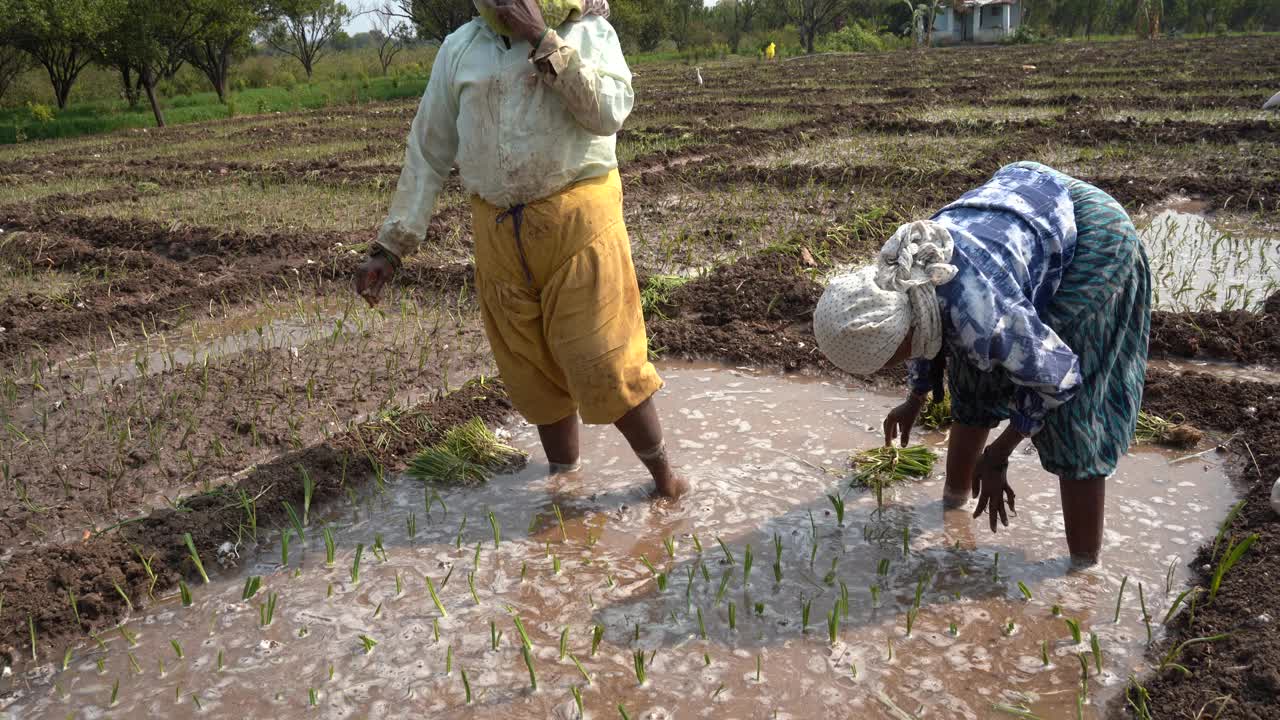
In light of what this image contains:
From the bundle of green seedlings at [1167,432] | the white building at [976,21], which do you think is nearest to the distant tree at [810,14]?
the white building at [976,21]

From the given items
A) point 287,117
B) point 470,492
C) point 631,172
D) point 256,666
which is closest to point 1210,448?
point 470,492

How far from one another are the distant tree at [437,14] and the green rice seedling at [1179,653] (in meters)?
28.5

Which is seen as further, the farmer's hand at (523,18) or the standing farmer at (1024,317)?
the farmer's hand at (523,18)

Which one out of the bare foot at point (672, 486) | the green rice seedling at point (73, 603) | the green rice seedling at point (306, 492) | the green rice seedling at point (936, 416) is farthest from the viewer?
the green rice seedling at point (936, 416)

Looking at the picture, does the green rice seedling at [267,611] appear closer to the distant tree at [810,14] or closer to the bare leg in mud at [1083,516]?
the bare leg in mud at [1083,516]

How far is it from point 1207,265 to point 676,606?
4.73m

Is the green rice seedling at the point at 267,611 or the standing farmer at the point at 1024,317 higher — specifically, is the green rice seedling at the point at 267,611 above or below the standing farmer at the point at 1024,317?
below

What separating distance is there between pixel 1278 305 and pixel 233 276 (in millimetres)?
6194

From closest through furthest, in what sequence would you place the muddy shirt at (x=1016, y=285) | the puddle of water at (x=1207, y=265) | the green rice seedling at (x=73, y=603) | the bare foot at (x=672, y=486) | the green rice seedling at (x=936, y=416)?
the muddy shirt at (x=1016, y=285) → the green rice seedling at (x=73, y=603) → the bare foot at (x=672, y=486) → the green rice seedling at (x=936, y=416) → the puddle of water at (x=1207, y=265)

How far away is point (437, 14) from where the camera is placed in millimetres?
29688

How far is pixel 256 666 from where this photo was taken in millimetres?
2580

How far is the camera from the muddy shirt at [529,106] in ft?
8.59

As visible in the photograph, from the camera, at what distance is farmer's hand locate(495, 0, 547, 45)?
252cm

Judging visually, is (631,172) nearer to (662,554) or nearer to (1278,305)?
(1278,305)
